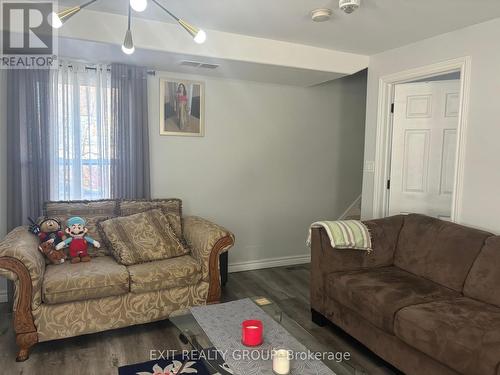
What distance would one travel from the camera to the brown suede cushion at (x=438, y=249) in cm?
251

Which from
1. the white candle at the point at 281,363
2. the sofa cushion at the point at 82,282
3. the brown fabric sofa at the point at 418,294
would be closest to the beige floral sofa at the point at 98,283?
the sofa cushion at the point at 82,282

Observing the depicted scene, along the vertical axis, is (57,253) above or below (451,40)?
below

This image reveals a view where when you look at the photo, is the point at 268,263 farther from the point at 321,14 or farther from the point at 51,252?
the point at 321,14

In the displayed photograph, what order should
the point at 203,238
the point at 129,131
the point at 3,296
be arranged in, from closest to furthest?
the point at 203,238 < the point at 3,296 < the point at 129,131

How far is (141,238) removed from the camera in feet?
9.87

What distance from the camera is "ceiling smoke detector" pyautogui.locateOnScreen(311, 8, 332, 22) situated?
100.0 inches

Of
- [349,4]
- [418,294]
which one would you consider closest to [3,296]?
[418,294]

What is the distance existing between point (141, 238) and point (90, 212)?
0.54m

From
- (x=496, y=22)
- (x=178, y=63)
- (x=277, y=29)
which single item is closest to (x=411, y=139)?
(x=496, y=22)

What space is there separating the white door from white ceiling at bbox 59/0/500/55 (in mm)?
549

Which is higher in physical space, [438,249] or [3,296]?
[438,249]

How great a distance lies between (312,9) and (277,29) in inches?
18.7

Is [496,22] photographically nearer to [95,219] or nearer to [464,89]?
[464,89]

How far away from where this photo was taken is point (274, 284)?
3834mm
